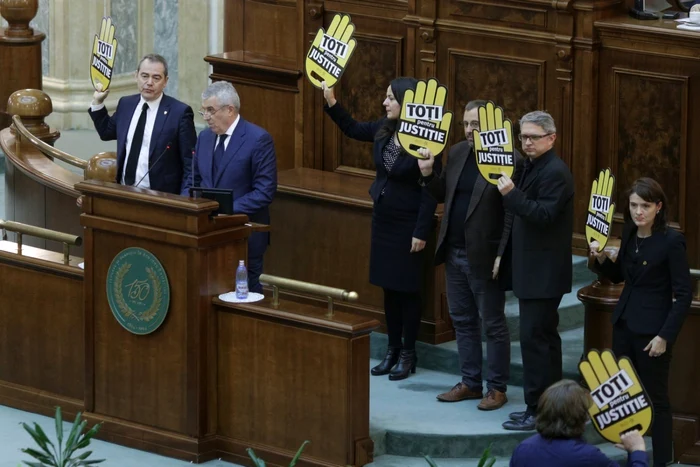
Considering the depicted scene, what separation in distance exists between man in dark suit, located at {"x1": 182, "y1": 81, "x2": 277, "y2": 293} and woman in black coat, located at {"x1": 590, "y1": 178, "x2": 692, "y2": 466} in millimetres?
1726

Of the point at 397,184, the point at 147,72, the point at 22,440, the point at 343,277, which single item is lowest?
the point at 22,440

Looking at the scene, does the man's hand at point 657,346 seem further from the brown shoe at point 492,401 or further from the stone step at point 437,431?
the brown shoe at point 492,401

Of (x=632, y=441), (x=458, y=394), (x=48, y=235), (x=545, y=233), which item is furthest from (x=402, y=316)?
(x=632, y=441)

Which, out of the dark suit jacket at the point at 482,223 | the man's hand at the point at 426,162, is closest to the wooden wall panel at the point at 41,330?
the man's hand at the point at 426,162

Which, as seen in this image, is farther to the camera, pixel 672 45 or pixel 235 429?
pixel 672 45

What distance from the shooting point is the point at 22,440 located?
8.00 metres

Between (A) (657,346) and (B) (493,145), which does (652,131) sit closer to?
(B) (493,145)

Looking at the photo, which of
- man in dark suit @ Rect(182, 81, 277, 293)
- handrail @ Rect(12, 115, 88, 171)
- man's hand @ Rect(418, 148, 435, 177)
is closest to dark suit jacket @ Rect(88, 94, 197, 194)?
man in dark suit @ Rect(182, 81, 277, 293)

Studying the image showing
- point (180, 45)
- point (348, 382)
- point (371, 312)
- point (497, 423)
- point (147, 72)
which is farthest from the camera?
point (180, 45)

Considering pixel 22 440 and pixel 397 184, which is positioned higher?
pixel 397 184

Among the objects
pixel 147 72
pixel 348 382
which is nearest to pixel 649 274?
pixel 348 382

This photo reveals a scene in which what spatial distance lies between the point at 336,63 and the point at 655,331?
2.32 meters

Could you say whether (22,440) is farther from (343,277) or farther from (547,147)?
(547,147)

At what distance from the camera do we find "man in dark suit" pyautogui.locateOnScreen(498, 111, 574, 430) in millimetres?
7406
